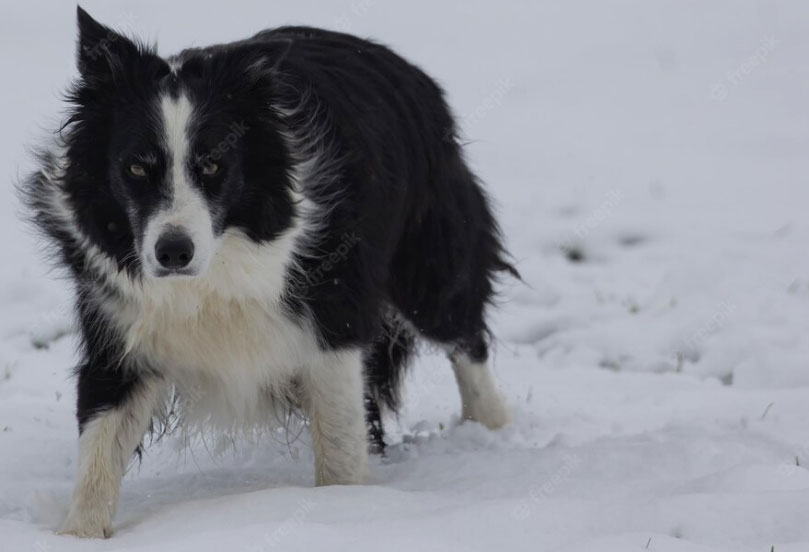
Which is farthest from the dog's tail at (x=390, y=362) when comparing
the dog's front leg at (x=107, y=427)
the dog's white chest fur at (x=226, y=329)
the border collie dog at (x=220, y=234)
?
the dog's front leg at (x=107, y=427)

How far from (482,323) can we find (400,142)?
1194 mm

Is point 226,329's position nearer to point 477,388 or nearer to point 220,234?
point 220,234

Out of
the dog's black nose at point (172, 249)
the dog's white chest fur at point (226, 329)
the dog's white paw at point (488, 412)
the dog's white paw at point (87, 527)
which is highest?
the dog's black nose at point (172, 249)

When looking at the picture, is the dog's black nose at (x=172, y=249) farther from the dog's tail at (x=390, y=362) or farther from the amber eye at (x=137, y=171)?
the dog's tail at (x=390, y=362)

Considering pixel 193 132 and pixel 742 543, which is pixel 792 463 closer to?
pixel 742 543

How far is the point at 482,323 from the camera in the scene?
6305 millimetres

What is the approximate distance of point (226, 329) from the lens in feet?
15.3

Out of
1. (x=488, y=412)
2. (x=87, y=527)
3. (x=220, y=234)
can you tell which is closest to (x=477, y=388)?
(x=488, y=412)

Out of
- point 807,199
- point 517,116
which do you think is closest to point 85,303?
point 807,199

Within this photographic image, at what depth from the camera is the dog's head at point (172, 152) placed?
4.12 m

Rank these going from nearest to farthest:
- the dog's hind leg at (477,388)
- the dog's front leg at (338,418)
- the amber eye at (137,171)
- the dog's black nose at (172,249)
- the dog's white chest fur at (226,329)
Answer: the dog's black nose at (172,249), the amber eye at (137,171), the dog's white chest fur at (226,329), the dog's front leg at (338,418), the dog's hind leg at (477,388)

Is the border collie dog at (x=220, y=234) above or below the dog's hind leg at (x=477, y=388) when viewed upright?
above

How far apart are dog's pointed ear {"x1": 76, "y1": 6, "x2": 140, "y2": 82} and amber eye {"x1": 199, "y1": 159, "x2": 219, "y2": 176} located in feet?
1.58

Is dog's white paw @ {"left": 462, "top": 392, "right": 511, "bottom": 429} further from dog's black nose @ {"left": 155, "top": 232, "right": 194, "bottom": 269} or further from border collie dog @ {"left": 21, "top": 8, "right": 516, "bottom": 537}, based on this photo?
dog's black nose @ {"left": 155, "top": 232, "right": 194, "bottom": 269}
